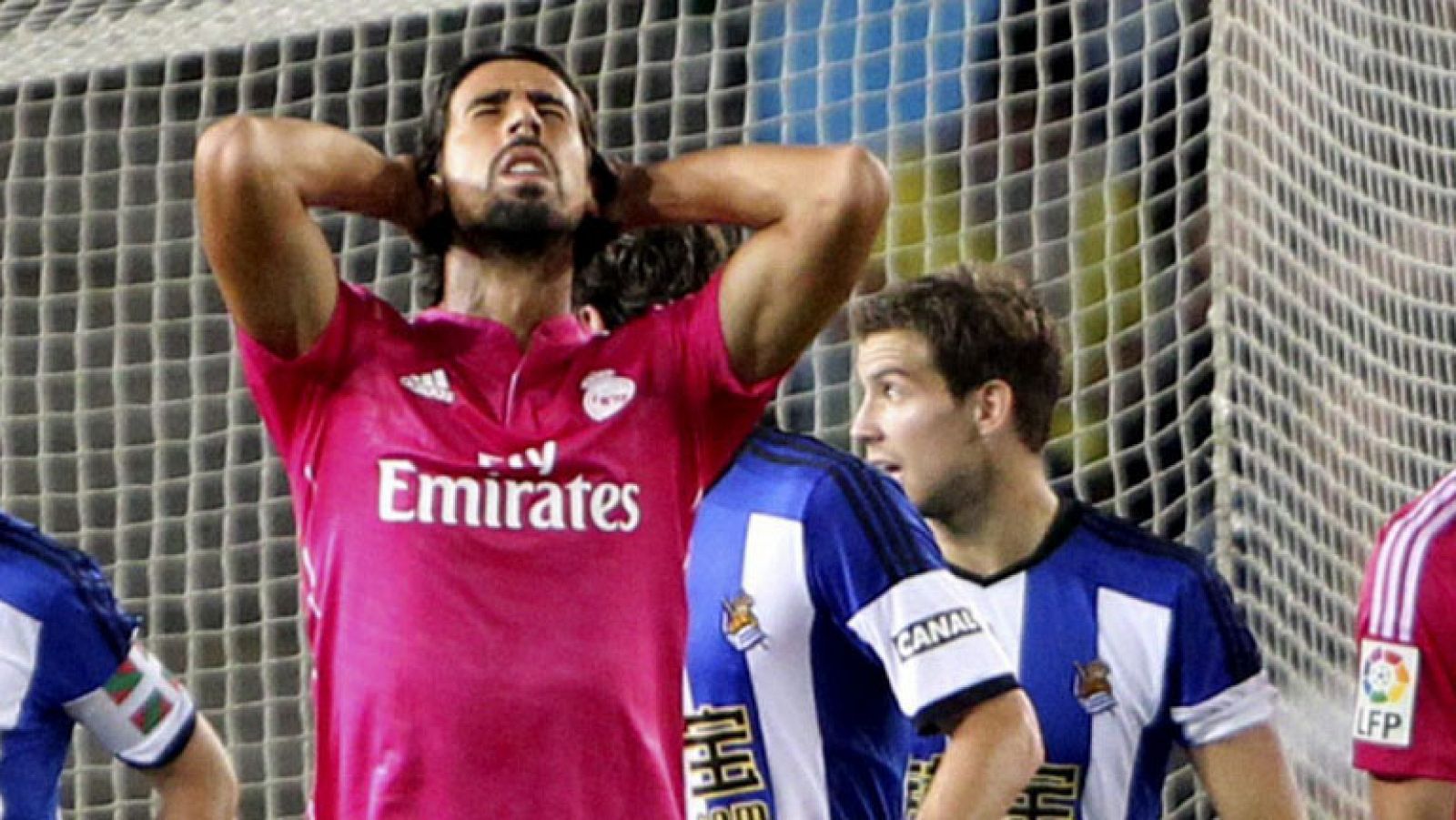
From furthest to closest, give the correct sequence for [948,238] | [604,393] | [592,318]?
[948,238] → [592,318] → [604,393]

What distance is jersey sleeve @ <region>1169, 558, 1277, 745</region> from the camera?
330 centimetres

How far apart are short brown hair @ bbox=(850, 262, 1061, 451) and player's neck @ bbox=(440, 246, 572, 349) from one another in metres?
0.75

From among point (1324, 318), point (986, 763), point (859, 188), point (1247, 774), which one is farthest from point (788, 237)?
point (1324, 318)

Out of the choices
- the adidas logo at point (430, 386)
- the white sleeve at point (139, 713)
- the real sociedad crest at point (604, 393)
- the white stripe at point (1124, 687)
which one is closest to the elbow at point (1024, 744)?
→ the white stripe at point (1124, 687)

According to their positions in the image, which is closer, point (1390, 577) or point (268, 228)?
point (268, 228)

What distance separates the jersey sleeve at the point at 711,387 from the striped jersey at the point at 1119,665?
708mm

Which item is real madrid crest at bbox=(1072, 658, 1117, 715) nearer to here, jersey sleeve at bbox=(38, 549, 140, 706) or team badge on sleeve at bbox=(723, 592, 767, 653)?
team badge on sleeve at bbox=(723, 592, 767, 653)

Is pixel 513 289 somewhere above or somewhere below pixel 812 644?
above

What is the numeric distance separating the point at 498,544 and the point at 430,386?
6.9 inches

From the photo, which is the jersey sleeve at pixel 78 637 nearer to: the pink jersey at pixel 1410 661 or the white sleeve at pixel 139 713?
the white sleeve at pixel 139 713

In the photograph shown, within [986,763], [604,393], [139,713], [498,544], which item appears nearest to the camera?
[498,544]

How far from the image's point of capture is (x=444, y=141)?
9.07 ft

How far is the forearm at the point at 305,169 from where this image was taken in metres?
2.62

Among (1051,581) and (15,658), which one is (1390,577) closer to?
(1051,581)
